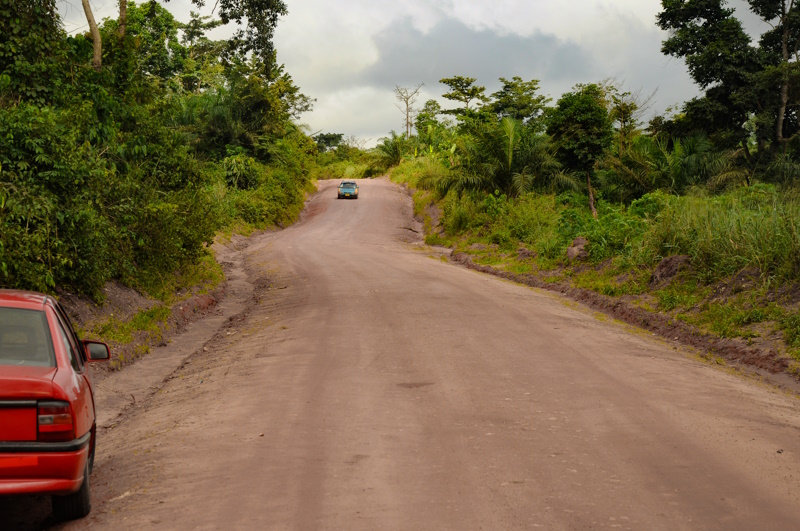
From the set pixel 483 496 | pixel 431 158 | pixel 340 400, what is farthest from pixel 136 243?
pixel 431 158

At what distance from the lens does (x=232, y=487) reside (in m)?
5.80

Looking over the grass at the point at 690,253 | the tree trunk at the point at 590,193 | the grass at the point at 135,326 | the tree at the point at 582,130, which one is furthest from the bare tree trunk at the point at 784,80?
the grass at the point at 135,326

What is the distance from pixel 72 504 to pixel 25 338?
1.19 meters

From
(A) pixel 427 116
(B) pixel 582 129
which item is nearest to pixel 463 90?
(A) pixel 427 116

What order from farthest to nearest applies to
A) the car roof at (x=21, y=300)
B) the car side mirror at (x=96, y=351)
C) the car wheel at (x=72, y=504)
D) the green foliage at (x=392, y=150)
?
the green foliage at (x=392, y=150), the car side mirror at (x=96, y=351), the car roof at (x=21, y=300), the car wheel at (x=72, y=504)

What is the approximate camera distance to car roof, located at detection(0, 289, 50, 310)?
5.66 meters

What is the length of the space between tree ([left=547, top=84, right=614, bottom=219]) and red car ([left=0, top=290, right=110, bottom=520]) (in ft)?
84.1

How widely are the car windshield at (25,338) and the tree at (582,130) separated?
1007 inches

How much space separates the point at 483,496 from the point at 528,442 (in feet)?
4.70

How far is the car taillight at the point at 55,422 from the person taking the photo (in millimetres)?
4793

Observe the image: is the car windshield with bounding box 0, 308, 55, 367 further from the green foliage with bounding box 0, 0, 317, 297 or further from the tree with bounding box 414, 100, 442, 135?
the tree with bounding box 414, 100, 442, 135

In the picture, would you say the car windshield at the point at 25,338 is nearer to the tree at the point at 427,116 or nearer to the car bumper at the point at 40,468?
the car bumper at the point at 40,468

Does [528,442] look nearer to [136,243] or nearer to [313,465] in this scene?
[313,465]

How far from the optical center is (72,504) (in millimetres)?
5301
